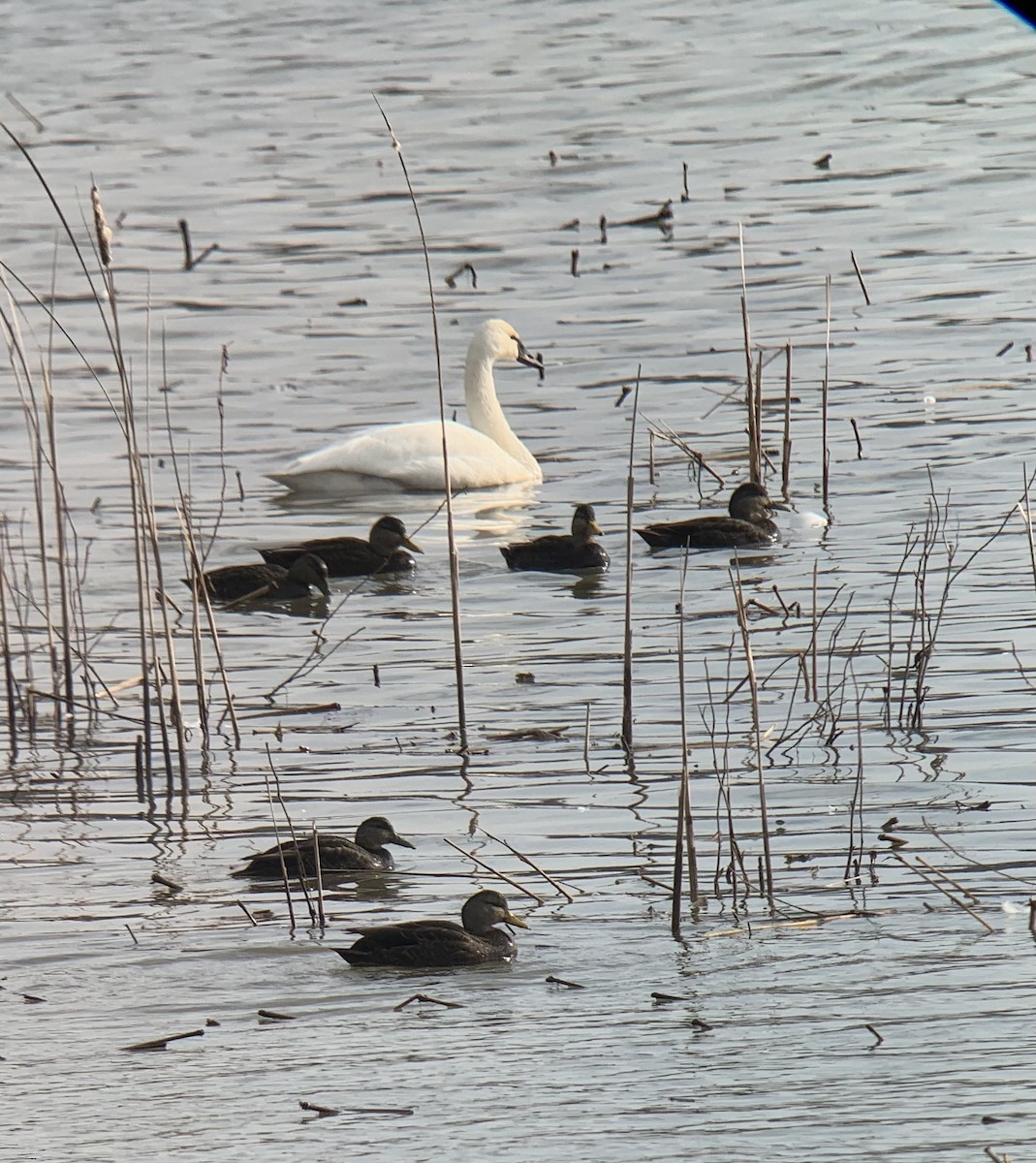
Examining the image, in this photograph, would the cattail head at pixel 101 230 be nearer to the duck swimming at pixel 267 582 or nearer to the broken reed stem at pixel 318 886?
the broken reed stem at pixel 318 886

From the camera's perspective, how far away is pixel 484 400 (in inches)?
560

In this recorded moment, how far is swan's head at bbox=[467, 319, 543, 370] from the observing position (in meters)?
14.3

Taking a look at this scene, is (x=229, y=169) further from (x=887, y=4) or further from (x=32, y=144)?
(x=887, y=4)

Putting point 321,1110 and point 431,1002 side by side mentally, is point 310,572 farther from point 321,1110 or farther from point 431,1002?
point 321,1110

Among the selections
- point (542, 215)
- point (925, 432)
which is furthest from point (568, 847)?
point (542, 215)

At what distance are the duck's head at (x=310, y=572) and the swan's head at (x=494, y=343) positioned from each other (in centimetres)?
400

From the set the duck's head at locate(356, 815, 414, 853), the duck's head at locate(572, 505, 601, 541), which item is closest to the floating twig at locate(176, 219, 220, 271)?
the duck's head at locate(572, 505, 601, 541)

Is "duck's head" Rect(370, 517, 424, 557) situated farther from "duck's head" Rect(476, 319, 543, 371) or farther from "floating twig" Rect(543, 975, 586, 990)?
"floating twig" Rect(543, 975, 586, 990)

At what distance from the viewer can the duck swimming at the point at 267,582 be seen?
10.4 metres

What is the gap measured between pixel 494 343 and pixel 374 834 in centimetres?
848

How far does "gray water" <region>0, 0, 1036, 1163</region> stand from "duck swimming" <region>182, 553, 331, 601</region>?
0.21m

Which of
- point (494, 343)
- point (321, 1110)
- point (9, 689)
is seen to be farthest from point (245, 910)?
point (494, 343)

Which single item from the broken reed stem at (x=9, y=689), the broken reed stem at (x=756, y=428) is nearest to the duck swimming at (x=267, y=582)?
the broken reed stem at (x=9, y=689)

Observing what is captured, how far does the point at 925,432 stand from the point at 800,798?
23.2 feet
